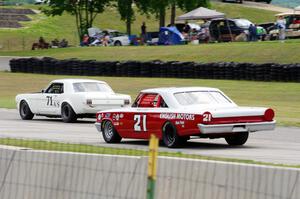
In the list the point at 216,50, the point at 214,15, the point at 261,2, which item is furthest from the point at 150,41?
the point at 261,2

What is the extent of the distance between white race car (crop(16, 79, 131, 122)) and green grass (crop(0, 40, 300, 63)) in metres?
17.5

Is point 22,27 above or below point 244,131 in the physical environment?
below

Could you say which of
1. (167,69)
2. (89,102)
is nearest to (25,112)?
(89,102)

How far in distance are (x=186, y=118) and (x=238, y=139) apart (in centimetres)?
148

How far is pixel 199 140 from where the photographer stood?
18125 mm

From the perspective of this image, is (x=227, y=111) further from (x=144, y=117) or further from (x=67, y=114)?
(x=67, y=114)

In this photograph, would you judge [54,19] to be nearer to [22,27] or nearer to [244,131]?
[22,27]

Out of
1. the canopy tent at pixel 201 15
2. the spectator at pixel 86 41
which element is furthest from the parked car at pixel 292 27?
the spectator at pixel 86 41

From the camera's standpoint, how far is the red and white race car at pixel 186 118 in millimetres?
15500

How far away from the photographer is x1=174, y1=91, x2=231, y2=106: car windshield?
53.7 ft

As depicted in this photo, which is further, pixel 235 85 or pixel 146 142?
pixel 235 85

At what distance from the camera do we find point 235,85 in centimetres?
3619

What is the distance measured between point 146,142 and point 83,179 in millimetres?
9501

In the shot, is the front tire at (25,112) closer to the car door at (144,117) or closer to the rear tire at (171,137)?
the car door at (144,117)
